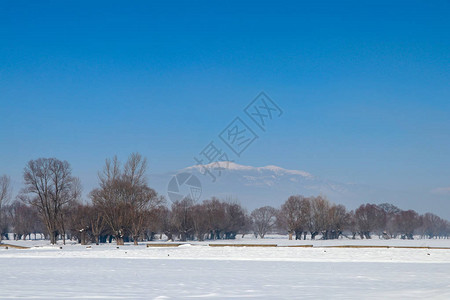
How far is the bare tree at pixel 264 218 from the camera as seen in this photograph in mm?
144250

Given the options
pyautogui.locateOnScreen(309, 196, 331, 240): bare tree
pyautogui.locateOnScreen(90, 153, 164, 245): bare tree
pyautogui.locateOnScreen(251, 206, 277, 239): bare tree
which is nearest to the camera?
pyautogui.locateOnScreen(90, 153, 164, 245): bare tree

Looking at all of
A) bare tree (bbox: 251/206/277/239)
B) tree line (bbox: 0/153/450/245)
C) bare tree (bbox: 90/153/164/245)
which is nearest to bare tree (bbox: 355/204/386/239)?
tree line (bbox: 0/153/450/245)

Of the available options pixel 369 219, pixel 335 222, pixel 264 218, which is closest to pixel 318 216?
Result: pixel 335 222

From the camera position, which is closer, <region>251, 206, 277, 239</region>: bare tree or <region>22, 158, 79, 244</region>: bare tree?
<region>22, 158, 79, 244</region>: bare tree

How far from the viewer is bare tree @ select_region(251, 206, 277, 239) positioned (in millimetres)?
144250

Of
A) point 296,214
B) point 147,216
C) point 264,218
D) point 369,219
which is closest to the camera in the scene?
point 147,216

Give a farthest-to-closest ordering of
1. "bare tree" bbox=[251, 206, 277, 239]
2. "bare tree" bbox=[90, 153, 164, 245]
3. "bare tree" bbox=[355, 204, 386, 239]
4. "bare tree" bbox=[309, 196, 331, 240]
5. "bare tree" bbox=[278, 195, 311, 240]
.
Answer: "bare tree" bbox=[251, 206, 277, 239]
"bare tree" bbox=[355, 204, 386, 239]
"bare tree" bbox=[309, 196, 331, 240]
"bare tree" bbox=[278, 195, 311, 240]
"bare tree" bbox=[90, 153, 164, 245]

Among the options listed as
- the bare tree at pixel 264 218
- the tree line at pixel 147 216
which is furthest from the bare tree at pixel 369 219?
the bare tree at pixel 264 218

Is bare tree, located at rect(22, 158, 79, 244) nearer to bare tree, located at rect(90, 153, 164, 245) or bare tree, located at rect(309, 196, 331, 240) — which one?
bare tree, located at rect(90, 153, 164, 245)

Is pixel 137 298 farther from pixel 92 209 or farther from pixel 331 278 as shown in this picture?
pixel 92 209

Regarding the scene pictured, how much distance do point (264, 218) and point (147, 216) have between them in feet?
300

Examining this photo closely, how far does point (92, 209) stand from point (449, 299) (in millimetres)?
58368

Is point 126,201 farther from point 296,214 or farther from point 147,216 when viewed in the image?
point 296,214

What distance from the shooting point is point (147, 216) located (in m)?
58.0
